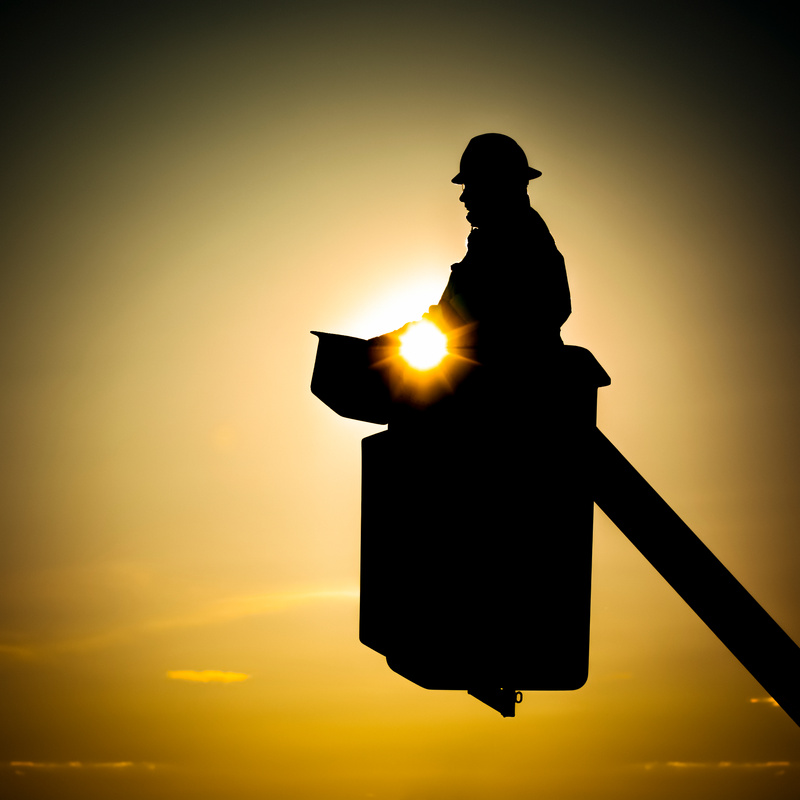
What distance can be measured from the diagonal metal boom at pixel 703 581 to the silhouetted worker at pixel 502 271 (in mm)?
260

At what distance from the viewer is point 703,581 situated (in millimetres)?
1181

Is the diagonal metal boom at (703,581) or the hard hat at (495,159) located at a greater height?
the hard hat at (495,159)

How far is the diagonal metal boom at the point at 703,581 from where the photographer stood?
3.85 ft

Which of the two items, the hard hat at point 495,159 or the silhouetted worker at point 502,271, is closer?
the silhouetted worker at point 502,271

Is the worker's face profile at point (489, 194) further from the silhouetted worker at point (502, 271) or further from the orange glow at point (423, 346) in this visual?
the orange glow at point (423, 346)

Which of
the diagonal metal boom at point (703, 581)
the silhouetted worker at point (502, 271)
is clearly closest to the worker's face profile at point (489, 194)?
the silhouetted worker at point (502, 271)

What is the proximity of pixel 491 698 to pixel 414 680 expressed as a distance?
11 centimetres

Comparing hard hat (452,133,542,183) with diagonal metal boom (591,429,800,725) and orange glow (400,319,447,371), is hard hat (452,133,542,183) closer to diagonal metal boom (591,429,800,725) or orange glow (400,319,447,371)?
orange glow (400,319,447,371)

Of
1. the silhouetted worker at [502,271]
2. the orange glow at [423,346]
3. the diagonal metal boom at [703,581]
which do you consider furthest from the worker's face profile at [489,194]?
the diagonal metal boom at [703,581]

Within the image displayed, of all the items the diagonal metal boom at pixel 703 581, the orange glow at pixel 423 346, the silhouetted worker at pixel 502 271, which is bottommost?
the diagonal metal boom at pixel 703 581

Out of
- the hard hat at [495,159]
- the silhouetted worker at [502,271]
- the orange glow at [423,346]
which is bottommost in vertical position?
the orange glow at [423,346]

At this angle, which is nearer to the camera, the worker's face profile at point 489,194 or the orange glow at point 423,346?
the orange glow at point 423,346

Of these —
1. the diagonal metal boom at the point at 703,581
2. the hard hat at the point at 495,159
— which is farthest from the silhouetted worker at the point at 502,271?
the diagonal metal boom at the point at 703,581

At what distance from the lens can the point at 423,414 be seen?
3.63 feet
